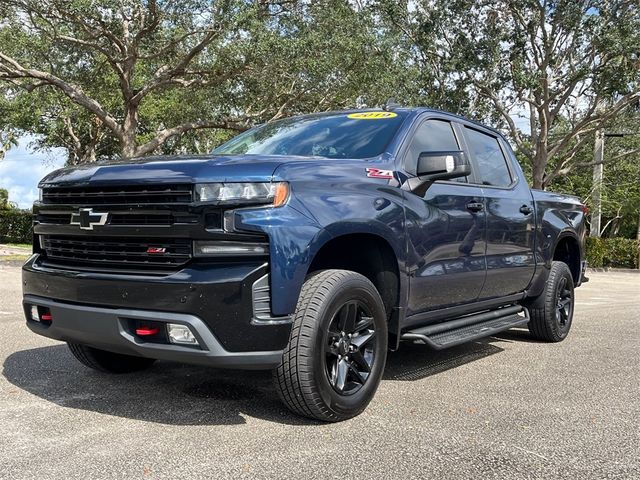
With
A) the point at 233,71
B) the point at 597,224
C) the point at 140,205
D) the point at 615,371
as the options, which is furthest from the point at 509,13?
the point at 140,205

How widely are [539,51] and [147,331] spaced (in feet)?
63.8

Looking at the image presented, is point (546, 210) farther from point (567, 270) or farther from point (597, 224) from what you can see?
point (597, 224)

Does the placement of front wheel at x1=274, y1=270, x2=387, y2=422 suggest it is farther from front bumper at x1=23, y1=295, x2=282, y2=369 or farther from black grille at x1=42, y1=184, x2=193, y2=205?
black grille at x1=42, y1=184, x2=193, y2=205

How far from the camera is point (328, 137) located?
184 inches

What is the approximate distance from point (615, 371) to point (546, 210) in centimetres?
167

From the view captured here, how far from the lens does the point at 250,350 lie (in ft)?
11.0

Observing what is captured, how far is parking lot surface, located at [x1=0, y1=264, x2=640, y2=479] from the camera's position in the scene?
3090mm

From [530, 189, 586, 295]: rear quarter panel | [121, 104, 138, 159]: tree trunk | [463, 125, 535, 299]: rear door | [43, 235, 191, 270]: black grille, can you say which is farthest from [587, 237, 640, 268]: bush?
[43, 235, 191, 270]: black grille

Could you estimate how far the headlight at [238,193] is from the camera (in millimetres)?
3330

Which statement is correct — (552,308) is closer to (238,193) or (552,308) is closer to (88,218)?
(238,193)

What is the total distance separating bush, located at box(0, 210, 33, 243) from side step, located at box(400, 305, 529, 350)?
29017mm

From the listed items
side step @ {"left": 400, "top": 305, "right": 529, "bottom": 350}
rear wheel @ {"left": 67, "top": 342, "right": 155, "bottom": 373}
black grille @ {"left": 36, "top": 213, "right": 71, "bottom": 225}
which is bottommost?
rear wheel @ {"left": 67, "top": 342, "right": 155, "bottom": 373}

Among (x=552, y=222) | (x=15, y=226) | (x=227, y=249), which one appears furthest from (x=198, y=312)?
(x=15, y=226)

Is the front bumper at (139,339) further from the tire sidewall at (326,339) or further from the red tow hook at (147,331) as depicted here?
the tire sidewall at (326,339)
